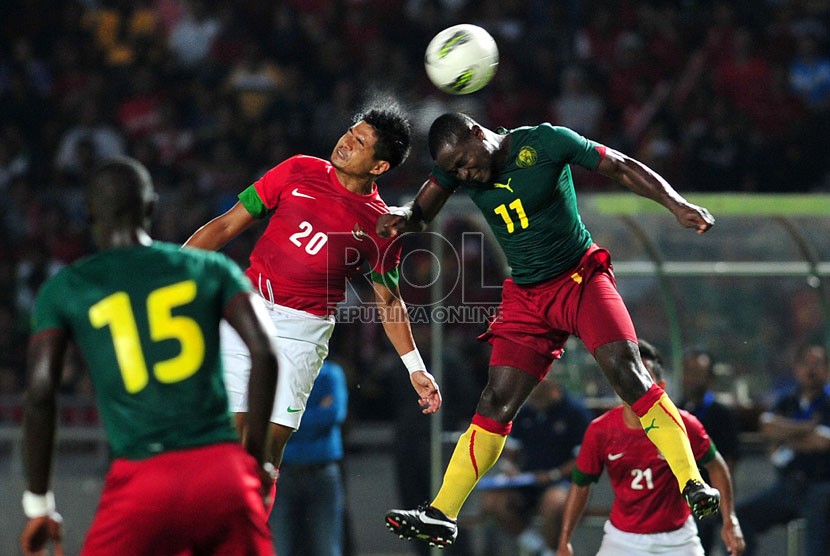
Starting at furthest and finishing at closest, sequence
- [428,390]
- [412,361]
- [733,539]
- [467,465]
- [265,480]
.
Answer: [733,539]
[412,361]
[428,390]
[467,465]
[265,480]

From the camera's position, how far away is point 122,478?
12.8ft

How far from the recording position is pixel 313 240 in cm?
635

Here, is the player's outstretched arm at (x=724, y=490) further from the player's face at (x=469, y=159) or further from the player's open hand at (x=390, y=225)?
the player's open hand at (x=390, y=225)

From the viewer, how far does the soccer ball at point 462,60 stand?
250 inches

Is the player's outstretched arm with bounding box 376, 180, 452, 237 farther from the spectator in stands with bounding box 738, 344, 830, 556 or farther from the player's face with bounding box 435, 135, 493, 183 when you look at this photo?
the spectator in stands with bounding box 738, 344, 830, 556

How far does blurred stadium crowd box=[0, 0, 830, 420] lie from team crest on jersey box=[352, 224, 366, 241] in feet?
19.3

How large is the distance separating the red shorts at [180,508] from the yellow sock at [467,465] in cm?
222

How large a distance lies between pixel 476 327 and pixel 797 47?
5588mm

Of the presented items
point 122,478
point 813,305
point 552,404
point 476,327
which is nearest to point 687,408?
point 552,404

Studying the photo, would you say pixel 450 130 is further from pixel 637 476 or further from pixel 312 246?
pixel 637 476

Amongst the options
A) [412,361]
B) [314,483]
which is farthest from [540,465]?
[412,361]

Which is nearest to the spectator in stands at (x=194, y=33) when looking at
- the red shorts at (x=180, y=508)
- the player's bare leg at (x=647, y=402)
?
the player's bare leg at (x=647, y=402)

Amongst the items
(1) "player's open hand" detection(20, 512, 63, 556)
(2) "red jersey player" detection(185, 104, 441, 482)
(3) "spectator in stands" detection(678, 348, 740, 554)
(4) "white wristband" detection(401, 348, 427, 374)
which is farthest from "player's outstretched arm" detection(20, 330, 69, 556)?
(3) "spectator in stands" detection(678, 348, 740, 554)

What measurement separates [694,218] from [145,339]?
2688 millimetres
